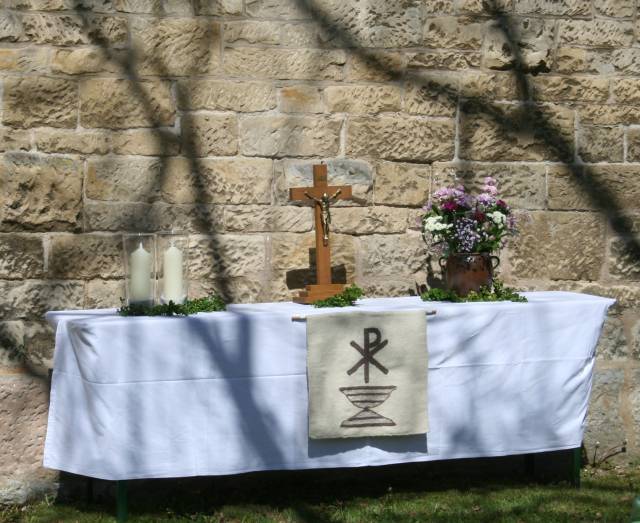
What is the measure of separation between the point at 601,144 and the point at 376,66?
1.18 meters

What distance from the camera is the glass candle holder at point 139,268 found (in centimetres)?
380

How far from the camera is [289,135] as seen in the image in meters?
4.40

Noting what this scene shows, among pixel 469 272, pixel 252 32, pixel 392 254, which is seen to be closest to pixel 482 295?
pixel 469 272

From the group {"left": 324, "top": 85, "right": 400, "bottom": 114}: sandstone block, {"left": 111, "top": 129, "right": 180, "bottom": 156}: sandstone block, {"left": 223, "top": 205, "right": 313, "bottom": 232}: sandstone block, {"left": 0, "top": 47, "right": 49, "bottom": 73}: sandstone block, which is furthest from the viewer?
{"left": 324, "top": 85, "right": 400, "bottom": 114}: sandstone block

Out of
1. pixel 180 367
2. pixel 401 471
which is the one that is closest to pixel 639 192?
pixel 401 471

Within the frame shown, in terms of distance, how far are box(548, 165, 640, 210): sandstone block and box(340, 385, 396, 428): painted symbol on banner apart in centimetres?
146

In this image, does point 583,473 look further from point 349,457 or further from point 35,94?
point 35,94

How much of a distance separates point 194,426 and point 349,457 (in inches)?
24.9

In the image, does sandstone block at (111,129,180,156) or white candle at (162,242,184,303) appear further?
Result: sandstone block at (111,129,180,156)

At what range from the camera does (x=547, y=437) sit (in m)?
4.02

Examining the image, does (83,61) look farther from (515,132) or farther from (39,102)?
(515,132)

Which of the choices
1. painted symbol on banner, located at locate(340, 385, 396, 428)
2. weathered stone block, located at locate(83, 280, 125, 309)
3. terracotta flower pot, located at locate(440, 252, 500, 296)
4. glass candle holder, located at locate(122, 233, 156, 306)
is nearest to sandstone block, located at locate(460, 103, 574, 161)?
terracotta flower pot, located at locate(440, 252, 500, 296)

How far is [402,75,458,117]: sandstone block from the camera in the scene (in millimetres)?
4512

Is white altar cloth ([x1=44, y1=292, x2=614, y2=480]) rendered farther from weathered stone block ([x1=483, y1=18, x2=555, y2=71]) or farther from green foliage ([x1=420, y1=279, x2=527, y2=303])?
weathered stone block ([x1=483, y1=18, x2=555, y2=71])
